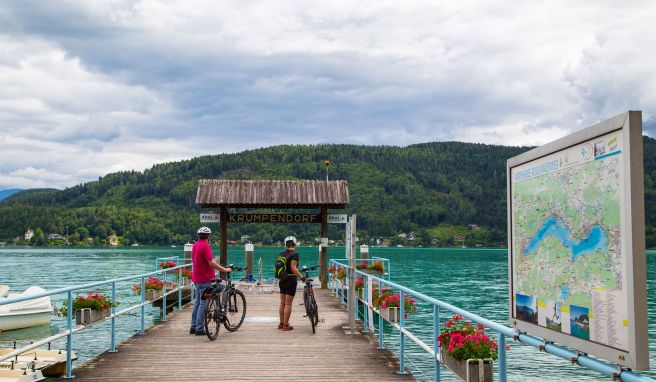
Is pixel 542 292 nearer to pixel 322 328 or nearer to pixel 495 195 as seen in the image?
pixel 322 328

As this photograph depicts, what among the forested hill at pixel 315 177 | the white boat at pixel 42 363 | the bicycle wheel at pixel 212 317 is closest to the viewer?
the bicycle wheel at pixel 212 317

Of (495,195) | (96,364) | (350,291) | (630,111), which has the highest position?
(495,195)

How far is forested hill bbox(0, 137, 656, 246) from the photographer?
159750mm

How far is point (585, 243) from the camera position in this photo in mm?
3744

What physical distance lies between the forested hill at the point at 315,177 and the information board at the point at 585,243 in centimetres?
13922

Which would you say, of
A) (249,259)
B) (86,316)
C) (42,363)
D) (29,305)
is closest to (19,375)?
(42,363)

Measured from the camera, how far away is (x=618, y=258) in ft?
11.1

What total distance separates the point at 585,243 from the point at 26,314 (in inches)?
1132

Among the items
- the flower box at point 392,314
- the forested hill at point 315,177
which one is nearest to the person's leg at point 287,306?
the flower box at point 392,314

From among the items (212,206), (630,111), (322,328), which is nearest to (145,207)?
(212,206)

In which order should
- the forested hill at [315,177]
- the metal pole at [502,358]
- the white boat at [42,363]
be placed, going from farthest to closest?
1. the forested hill at [315,177]
2. the white boat at [42,363]
3. the metal pole at [502,358]

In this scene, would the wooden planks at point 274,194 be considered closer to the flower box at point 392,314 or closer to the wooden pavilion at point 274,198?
the wooden pavilion at point 274,198

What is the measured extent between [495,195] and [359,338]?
185572 mm

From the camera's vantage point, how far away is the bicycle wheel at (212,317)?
Answer: 11.5 meters
